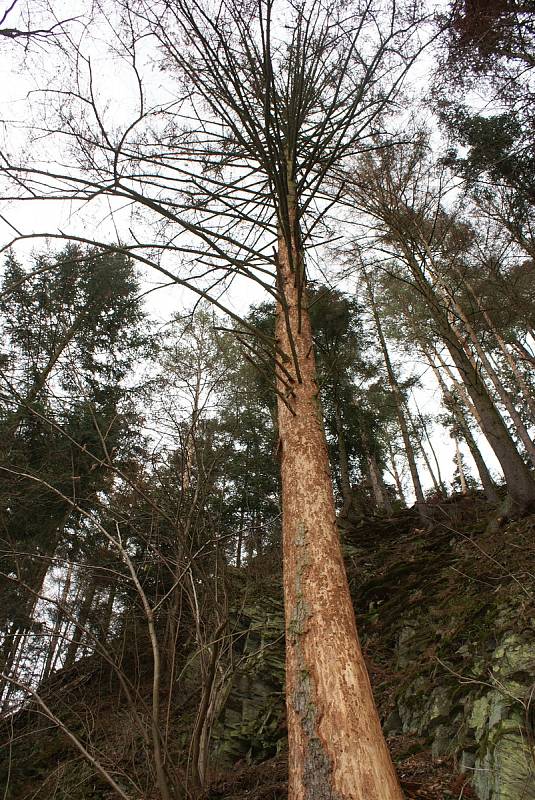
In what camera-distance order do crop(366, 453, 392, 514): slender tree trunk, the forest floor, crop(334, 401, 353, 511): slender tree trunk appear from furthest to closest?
1. crop(366, 453, 392, 514): slender tree trunk
2. crop(334, 401, 353, 511): slender tree trunk
3. the forest floor

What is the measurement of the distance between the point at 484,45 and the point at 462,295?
8.17 metres

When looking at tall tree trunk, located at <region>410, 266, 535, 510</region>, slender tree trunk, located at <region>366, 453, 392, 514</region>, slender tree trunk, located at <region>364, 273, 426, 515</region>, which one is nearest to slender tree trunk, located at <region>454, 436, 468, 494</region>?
slender tree trunk, located at <region>366, 453, 392, 514</region>

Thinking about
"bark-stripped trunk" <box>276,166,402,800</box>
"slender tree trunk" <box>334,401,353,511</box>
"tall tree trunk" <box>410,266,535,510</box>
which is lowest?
"bark-stripped trunk" <box>276,166,402,800</box>

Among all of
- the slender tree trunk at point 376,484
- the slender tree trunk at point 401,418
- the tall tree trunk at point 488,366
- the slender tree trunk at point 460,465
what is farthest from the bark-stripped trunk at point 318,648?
the slender tree trunk at point 460,465

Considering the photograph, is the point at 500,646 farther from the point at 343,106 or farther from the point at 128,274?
the point at 128,274

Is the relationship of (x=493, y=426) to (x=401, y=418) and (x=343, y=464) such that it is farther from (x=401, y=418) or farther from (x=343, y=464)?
(x=343, y=464)

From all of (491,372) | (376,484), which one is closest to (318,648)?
(491,372)

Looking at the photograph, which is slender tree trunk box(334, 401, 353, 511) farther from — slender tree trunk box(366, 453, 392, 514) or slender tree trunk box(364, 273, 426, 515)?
slender tree trunk box(364, 273, 426, 515)

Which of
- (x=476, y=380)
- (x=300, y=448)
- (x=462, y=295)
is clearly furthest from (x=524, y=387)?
(x=300, y=448)

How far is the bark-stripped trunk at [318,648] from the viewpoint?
1.39 meters

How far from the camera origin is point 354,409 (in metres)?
13.4

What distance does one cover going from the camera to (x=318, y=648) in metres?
1.68

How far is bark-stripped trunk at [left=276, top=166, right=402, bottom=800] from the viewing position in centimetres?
139

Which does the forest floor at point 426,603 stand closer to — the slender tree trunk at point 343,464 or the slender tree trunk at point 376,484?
the slender tree trunk at point 343,464
